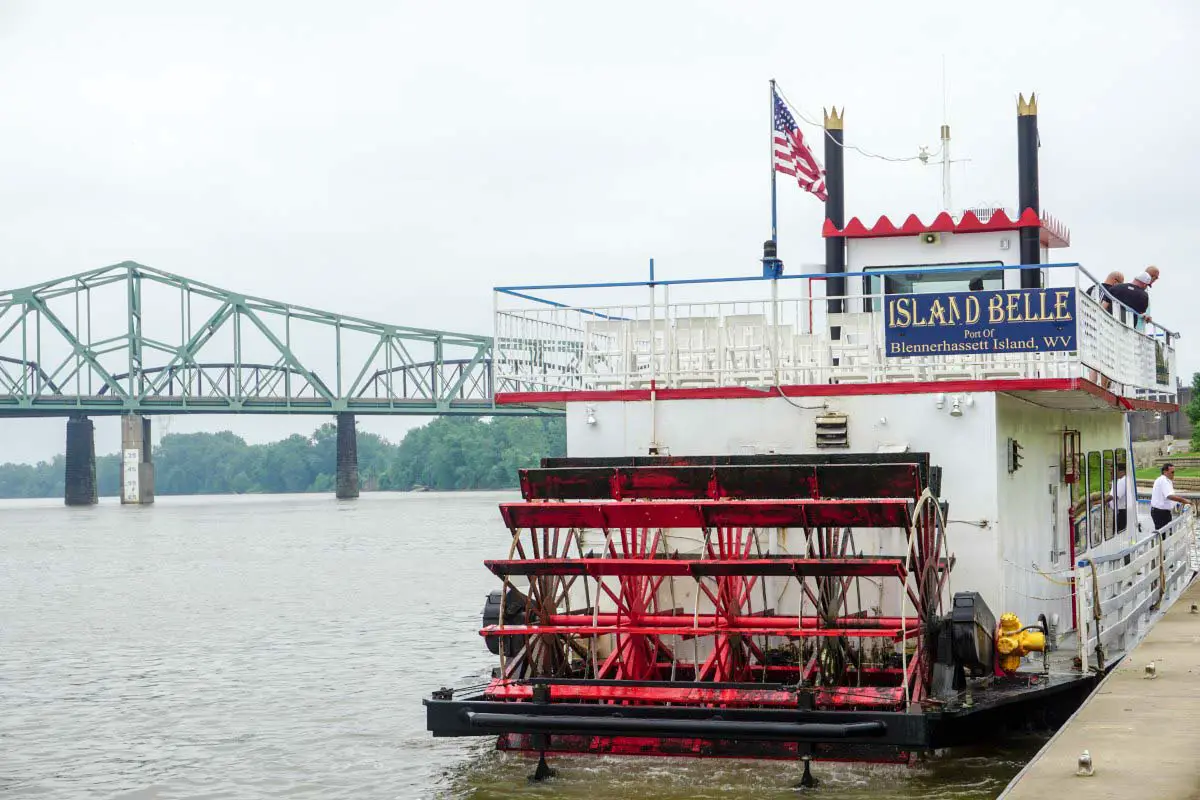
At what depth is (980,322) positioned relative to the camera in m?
9.29

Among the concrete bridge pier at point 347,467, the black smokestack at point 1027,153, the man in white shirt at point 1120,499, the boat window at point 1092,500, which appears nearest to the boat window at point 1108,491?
the man in white shirt at point 1120,499

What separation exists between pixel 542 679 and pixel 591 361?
2859 mm

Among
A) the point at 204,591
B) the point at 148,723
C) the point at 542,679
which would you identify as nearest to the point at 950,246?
the point at 542,679

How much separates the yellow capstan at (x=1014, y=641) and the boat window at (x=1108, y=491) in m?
4.19

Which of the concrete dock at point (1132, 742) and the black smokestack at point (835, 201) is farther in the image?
the black smokestack at point (835, 201)

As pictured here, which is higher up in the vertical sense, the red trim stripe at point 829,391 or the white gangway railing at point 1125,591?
the red trim stripe at point 829,391

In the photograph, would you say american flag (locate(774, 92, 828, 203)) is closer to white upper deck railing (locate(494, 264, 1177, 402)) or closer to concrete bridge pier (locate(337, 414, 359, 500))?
white upper deck railing (locate(494, 264, 1177, 402))

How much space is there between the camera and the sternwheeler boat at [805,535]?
812 cm

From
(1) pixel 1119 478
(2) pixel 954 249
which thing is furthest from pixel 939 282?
(1) pixel 1119 478

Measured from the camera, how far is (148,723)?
38.7 feet

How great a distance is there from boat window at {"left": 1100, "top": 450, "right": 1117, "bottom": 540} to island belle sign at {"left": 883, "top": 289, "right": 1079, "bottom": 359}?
3874 mm

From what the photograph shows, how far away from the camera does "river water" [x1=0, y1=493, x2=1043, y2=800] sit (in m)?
8.88

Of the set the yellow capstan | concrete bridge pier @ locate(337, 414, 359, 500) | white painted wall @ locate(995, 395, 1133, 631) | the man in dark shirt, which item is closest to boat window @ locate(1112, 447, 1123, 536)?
the man in dark shirt

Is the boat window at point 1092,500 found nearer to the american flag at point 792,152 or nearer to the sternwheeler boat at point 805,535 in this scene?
the sternwheeler boat at point 805,535
